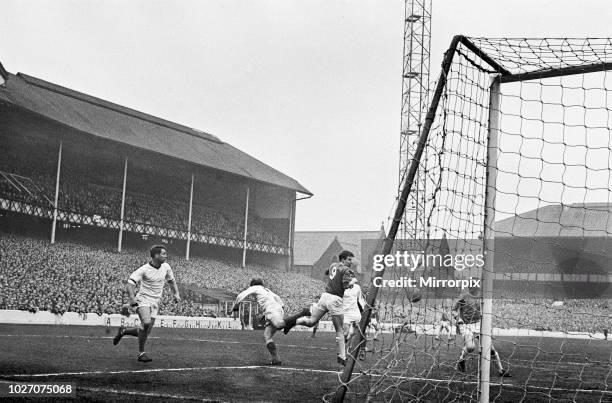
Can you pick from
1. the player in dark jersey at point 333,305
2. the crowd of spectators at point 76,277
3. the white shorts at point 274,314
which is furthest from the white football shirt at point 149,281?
the crowd of spectators at point 76,277

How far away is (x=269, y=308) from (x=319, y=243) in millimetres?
78606

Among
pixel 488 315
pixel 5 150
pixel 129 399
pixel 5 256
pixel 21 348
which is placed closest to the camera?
pixel 129 399

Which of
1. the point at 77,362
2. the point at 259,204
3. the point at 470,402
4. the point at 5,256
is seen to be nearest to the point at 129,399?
the point at 470,402

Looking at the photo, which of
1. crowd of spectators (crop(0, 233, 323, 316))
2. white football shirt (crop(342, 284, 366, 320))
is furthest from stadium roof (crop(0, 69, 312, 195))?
white football shirt (crop(342, 284, 366, 320))

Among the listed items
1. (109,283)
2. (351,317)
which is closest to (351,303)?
(351,317)

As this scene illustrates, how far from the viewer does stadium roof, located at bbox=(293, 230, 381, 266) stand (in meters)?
90.1

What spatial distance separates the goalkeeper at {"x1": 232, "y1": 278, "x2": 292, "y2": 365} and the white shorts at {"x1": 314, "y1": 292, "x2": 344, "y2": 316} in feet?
2.38

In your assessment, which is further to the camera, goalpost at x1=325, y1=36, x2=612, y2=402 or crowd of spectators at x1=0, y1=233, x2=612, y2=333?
crowd of spectators at x1=0, y1=233, x2=612, y2=333

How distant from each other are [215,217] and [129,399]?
46.9 metres

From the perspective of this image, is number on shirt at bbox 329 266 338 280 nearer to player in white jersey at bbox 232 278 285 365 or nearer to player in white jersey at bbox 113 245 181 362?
player in white jersey at bbox 232 278 285 365

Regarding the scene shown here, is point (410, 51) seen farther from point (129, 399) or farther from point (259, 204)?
point (129, 399)

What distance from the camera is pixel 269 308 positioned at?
43.7 feet

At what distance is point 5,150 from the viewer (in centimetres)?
4031

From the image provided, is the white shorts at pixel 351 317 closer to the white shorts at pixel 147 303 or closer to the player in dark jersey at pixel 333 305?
the player in dark jersey at pixel 333 305
